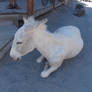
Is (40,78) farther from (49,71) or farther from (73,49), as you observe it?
(73,49)

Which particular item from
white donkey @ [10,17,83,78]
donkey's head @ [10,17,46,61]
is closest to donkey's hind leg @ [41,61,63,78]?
white donkey @ [10,17,83,78]

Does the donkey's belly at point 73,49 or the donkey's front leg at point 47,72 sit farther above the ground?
the donkey's belly at point 73,49

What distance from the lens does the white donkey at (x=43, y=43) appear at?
5.84ft

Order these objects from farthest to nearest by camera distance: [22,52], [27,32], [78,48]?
[78,48]
[22,52]
[27,32]

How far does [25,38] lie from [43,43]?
0.82 ft

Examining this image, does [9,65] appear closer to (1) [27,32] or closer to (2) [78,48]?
(1) [27,32]

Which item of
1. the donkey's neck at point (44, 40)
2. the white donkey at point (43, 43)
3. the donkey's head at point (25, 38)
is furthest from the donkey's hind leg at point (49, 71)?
the donkey's head at point (25, 38)

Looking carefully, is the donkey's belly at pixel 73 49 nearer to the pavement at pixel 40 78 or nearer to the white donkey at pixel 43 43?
the white donkey at pixel 43 43

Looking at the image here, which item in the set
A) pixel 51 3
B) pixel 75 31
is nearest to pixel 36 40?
pixel 75 31

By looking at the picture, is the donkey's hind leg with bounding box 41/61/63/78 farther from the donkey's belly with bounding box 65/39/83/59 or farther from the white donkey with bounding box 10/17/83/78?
the donkey's belly with bounding box 65/39/83/59

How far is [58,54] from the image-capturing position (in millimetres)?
2041

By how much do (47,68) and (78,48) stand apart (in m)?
0.63

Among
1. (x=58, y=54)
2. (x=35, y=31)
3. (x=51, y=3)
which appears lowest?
(x=51, y=3)

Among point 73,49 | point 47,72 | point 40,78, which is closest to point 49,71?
point 47,72
